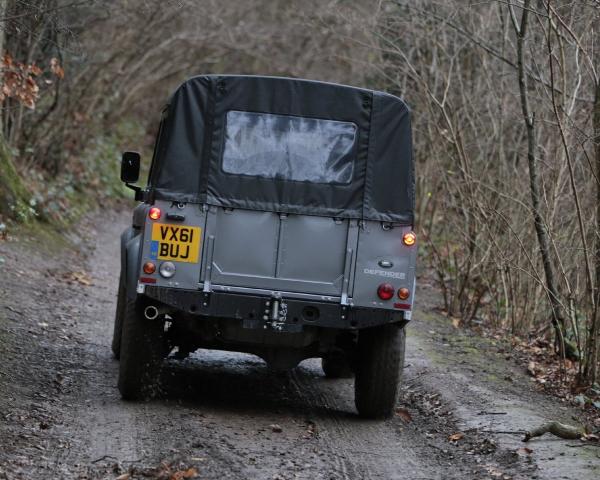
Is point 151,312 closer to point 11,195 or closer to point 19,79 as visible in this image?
point 19,79

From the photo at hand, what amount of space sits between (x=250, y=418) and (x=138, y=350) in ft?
3.42

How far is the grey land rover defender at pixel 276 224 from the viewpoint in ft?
25.8

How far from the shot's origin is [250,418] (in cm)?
→ 834

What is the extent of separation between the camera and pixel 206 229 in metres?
7.87

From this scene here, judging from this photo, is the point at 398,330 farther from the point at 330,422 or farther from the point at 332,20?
the point at 332,20

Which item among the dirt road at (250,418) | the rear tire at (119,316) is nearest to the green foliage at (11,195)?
the dirt road at (250,418)

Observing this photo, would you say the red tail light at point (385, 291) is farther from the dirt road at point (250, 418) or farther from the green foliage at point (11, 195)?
the green foliage at point (11, 195)

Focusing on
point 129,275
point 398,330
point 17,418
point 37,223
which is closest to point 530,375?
point 398,330

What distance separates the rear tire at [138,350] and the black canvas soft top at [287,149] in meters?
0.99

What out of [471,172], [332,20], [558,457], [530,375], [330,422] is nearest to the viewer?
[558,457]

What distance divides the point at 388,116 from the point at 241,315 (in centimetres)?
194

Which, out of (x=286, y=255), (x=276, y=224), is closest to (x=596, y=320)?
(x=286, y=255)

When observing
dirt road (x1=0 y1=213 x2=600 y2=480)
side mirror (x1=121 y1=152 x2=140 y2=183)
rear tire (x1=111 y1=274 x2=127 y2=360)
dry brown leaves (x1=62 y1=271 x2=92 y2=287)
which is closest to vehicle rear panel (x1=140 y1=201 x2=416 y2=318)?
dirt road (x1=0 y1=213 x2=600 y2=480)

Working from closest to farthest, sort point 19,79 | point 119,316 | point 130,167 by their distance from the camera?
point 130,167 → point 119,316 → point 19,79
